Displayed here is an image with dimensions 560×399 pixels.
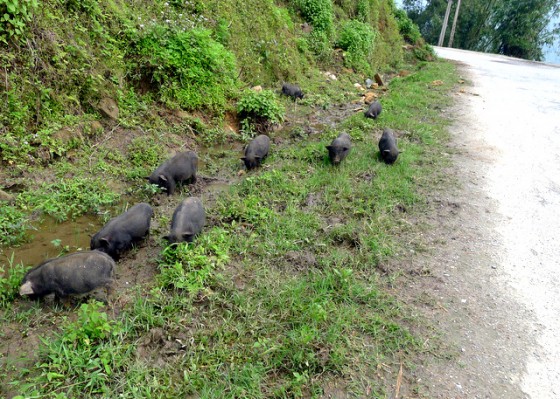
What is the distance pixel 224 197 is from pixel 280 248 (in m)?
1.58

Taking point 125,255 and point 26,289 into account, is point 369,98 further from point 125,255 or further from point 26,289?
point 26,289

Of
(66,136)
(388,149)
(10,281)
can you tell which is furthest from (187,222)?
(388,149)

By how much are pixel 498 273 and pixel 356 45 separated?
13696mm

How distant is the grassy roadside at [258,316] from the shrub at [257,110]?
332 centimetres

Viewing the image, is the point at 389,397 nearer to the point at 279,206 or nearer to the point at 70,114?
the point at 279,206

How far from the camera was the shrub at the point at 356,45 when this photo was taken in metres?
15.6

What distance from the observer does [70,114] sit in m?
6.50

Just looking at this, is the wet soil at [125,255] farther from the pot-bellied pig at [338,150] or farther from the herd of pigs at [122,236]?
the pot-bellied pig at [338,150]

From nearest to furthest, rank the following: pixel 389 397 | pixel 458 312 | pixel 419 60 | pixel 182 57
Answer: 1. pixel 389 397
2. pixel 458 312
3. pixel 182 57
4. pixel 419 60

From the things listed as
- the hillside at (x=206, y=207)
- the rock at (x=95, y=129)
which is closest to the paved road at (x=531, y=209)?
the hillside at (x=206, y=207)

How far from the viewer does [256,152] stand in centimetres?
707

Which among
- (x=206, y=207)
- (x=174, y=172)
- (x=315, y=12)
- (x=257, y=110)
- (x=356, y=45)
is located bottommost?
(x=206, y=207)

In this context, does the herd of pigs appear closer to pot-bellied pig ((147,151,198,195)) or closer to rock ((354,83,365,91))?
pot-bellied pig ((147,151,198,195))

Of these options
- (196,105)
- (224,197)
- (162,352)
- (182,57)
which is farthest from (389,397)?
(182,57)
